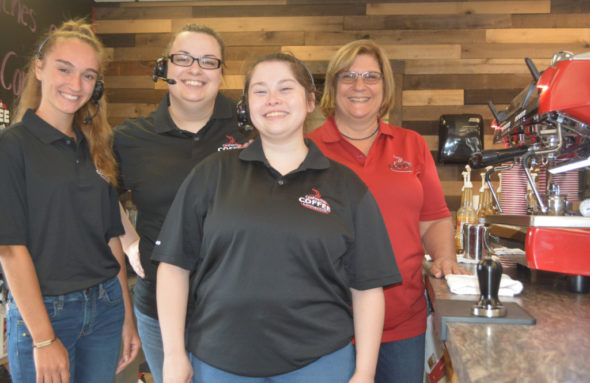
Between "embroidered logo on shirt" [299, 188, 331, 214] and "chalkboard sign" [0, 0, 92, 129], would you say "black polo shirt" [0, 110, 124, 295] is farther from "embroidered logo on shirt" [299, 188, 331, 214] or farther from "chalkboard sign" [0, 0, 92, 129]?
"chalkboard sign" [0, 0, 92, 129]

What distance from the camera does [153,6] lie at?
4.30m

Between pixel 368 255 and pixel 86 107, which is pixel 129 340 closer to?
pixel 86 107

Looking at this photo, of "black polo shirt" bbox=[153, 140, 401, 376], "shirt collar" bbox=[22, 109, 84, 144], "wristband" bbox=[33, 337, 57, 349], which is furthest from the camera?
"shirt collar" bbox=[22, 109, 84, 144]

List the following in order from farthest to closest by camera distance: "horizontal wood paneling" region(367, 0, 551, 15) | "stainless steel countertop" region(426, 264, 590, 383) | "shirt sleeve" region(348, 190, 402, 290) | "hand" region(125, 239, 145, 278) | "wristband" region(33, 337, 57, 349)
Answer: "horizontal wood paneling" region(367, 0, 551, 15)
"hand" region(125, 239, 145, 278)
"wristband" region(33, 337, 57, 349)
"shirt sleeve" region(348, 190, 402, 290)
"stainless steel countertop" region(426, 264, 590, 383)

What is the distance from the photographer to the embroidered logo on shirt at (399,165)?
5.76 feet

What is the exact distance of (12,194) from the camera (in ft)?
4.50

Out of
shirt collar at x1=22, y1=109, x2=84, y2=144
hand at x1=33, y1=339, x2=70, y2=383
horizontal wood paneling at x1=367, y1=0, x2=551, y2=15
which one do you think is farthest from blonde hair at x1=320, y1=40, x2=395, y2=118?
horizontal wood paneling at x1=367, y1=0, x2=551, y2=15

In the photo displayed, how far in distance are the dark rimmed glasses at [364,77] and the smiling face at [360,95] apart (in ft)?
0.03

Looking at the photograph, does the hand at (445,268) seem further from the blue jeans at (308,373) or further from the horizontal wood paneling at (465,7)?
the horizontal wood paneling at (465,7)

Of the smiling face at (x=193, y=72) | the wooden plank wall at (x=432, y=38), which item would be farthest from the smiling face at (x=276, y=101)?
the wooden plank wall at (x=432, y=38)

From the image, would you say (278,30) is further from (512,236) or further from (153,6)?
(512,236)

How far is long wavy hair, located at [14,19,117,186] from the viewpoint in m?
1.56

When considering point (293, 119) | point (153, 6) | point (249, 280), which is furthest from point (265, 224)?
point (153, 6)

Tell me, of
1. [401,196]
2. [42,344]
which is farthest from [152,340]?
[401,196]
